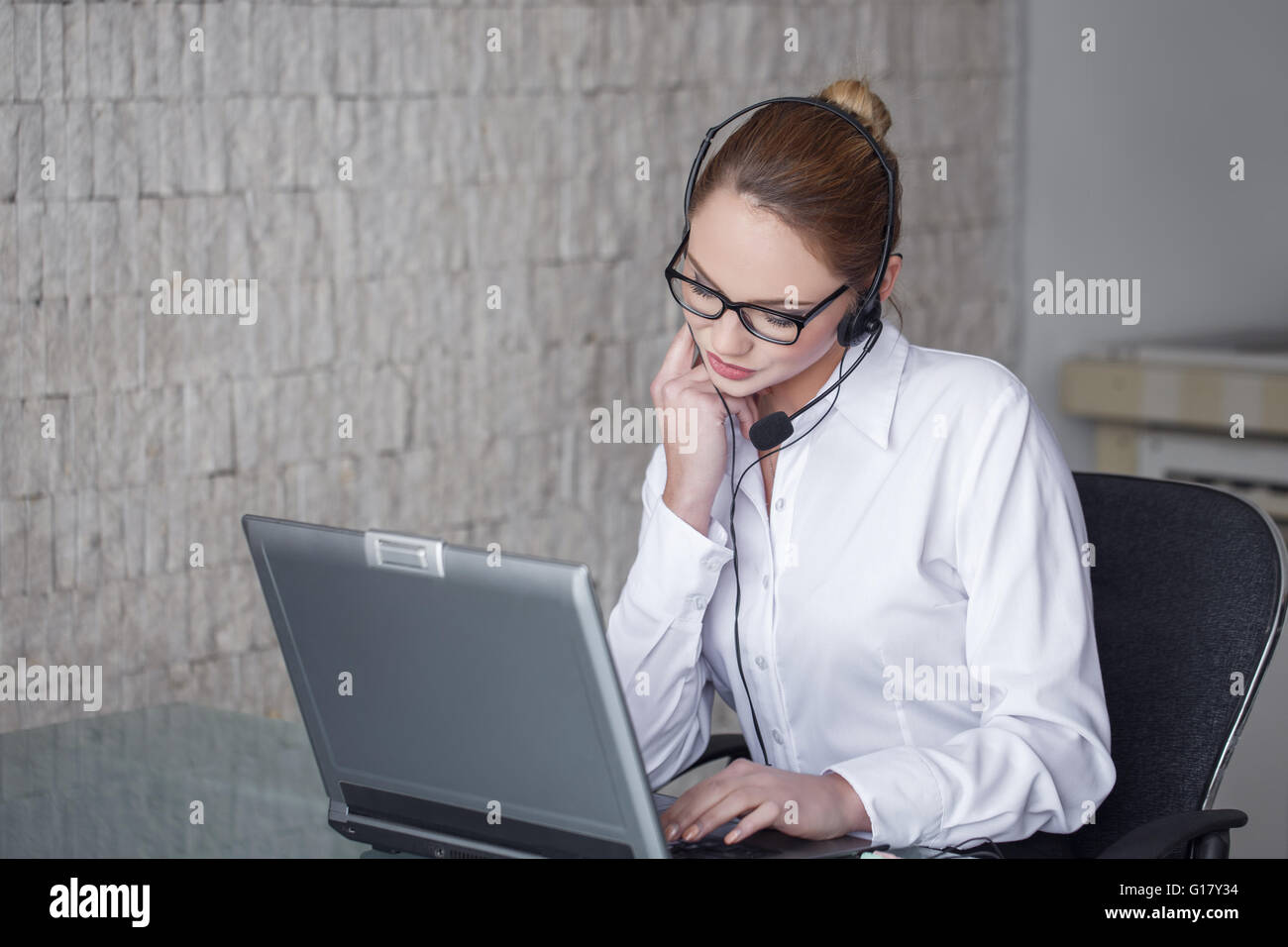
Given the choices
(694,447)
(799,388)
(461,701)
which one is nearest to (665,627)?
(694,447)

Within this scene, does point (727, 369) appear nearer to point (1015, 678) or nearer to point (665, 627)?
point (665, 627)

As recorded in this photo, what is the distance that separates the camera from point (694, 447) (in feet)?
4.84

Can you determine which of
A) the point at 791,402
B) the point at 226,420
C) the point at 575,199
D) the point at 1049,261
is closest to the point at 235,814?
the point at 791,402

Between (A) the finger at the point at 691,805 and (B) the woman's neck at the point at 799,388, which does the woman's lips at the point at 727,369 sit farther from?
(A) the finger at the point at 691,805

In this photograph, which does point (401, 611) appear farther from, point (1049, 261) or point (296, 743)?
point (1049, 261)

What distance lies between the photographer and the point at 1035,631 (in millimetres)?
1300

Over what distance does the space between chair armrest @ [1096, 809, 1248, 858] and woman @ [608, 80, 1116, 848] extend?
0.21 ft

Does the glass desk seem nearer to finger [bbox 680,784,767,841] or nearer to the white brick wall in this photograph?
finger [bbox 680,784,767,841]

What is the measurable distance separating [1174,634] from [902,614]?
30 centimetres

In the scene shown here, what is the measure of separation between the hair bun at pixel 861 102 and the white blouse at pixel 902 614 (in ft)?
0.71

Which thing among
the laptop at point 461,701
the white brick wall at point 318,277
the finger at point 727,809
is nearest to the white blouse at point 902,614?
the finger at point 727,809

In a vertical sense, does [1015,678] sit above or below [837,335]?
below

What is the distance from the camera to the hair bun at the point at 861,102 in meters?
1.46
